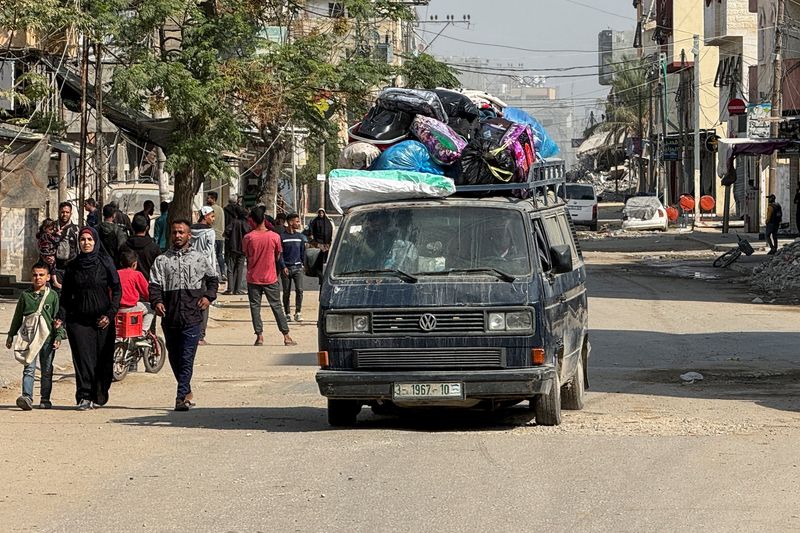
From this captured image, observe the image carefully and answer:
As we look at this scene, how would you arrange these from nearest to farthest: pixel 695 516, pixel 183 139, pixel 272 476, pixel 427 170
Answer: pixel 695 516, pixel 272 476, pixel 427 170, pixel 183 139

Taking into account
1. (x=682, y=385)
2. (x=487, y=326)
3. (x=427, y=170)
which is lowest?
(x=682, y=385)

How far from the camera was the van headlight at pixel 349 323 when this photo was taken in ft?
38.4

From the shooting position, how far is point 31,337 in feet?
46.6

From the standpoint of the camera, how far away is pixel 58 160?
98.2ft

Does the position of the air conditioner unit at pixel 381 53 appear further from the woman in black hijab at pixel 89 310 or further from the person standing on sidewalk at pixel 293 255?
the woman in black hijab at pixel 89 310

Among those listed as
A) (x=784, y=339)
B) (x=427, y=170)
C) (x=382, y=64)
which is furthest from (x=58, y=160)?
(x=427, y=170)

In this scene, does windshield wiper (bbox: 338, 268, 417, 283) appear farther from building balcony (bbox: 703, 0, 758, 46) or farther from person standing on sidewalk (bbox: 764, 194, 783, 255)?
building balcony (bbox: 703, 0, 758, 46)

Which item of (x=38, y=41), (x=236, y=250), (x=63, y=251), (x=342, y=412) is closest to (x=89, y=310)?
(x=342, y=412)

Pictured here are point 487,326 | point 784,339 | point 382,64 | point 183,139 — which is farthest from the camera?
point 382,64

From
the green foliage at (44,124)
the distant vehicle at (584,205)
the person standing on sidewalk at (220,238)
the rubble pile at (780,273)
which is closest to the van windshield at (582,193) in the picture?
the distant vehicle at (584,205)

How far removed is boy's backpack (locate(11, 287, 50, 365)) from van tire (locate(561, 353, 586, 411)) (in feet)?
16.5

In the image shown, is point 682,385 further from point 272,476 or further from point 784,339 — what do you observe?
point 272,476

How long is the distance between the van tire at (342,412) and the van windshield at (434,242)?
111 centimetres

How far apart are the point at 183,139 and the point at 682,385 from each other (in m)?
13.6
